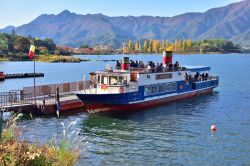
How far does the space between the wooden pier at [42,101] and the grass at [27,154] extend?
26.2 metres

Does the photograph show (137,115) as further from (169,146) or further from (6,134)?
(6,134)

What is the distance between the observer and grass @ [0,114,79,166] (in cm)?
1223

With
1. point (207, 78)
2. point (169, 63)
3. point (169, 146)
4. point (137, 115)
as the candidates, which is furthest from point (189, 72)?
point (169, 146)

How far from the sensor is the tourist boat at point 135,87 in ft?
148

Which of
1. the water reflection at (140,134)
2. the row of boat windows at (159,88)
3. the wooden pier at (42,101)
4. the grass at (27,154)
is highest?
the grass at (27,154)

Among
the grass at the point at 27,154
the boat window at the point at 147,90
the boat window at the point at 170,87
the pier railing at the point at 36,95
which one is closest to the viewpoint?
the grass at the point at 27,154

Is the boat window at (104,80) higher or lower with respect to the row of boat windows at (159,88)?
higher

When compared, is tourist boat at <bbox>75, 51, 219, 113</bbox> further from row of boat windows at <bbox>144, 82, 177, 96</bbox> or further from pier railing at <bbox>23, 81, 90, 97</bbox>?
pier railing at <bbox>23, 81, 90, 97</bbox>

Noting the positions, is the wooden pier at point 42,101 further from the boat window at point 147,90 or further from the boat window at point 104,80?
the boat window at point 147,90

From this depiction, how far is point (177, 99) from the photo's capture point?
57.7 meters

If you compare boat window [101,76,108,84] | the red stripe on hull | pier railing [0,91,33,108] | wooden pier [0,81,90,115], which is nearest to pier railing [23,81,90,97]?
wooden pier [0,81,90,115]

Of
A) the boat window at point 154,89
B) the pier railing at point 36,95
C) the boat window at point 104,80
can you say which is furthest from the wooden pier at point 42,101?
the boat window at point 154,89

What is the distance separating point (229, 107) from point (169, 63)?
1210 centimetres

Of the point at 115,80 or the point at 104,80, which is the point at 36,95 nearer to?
the point at 104,80
